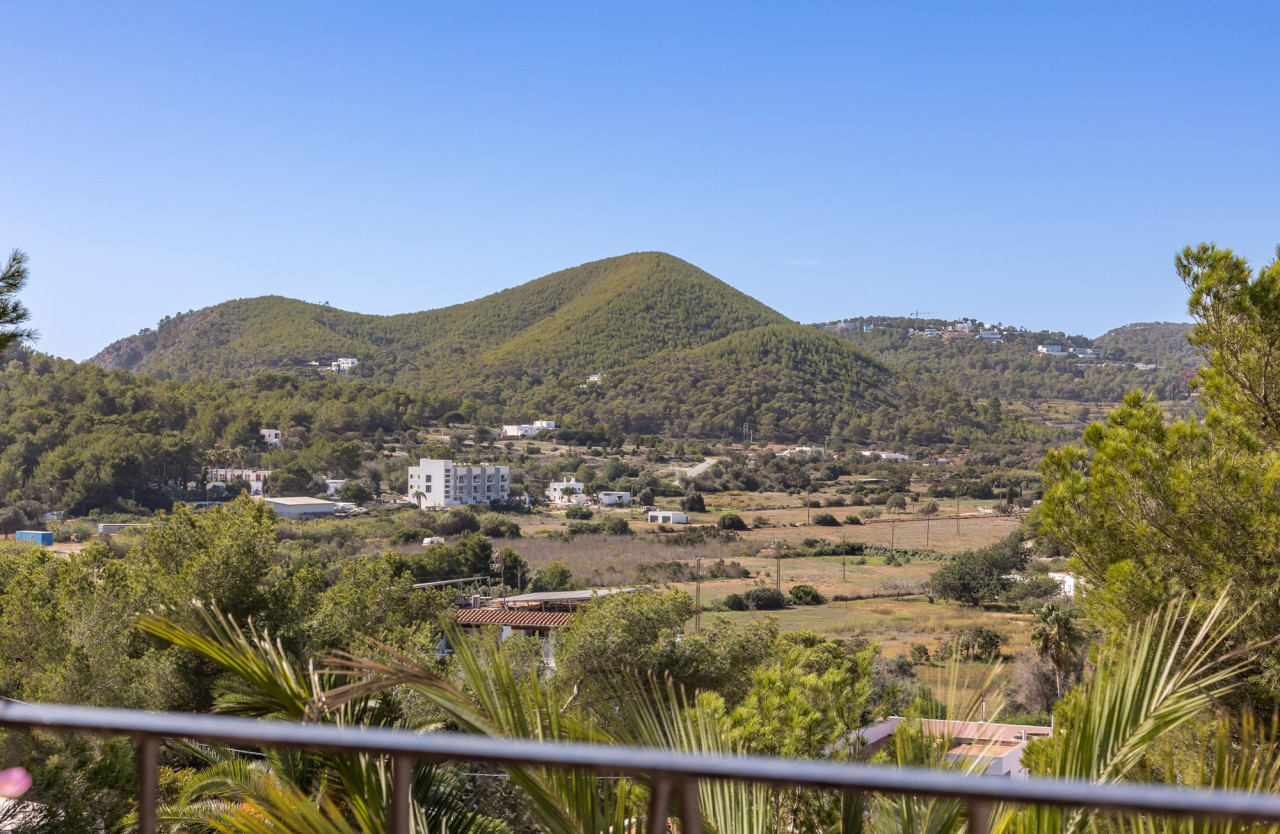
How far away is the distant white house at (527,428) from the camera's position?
63.9m

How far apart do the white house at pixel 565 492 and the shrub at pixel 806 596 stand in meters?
21.7

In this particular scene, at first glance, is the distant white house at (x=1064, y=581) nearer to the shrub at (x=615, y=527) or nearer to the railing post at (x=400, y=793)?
the shrub at (x=615, y=527)

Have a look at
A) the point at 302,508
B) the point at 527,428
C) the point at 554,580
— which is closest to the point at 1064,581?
the point at 554,580

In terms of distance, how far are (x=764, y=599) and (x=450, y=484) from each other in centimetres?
2193

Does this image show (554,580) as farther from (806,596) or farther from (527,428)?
(527,428)

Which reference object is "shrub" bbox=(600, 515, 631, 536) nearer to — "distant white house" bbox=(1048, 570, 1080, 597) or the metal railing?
"distant white house" bbox=(1048, 570, 1080, 597)

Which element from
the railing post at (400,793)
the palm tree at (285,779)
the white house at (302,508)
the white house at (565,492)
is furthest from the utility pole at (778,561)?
the railing post at (400,793)

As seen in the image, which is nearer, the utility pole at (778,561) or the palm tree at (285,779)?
the palm tree at (285,779)

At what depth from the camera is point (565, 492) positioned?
164 feet

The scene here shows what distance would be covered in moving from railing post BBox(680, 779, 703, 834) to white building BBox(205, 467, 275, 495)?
4622 cm

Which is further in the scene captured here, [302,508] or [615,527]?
[615,527]

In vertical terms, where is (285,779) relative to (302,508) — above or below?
above

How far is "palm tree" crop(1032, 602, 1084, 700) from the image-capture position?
15.0m

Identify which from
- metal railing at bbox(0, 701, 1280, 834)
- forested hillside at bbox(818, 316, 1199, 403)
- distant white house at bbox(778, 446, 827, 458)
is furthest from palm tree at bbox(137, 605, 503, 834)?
forested hillside at bbox(818, 316, 1199, 403)
